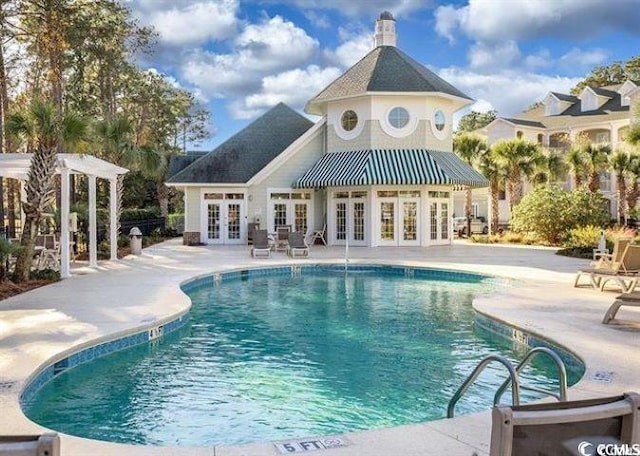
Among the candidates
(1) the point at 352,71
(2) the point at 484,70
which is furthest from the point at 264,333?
(2) the point at 484,70

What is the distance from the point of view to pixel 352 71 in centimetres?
2875

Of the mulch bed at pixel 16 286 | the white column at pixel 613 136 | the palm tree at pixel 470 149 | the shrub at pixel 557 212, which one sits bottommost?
the mulch bed at pixel 16 286

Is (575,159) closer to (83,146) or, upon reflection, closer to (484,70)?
(484,70)

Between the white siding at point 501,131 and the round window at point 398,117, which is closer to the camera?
the round window at point 398,117

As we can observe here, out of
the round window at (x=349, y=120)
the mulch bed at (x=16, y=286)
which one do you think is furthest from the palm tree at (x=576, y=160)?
the mulch bed at (x=16, y=286)

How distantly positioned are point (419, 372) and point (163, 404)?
11.2ft

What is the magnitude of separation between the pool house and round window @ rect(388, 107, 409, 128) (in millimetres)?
46

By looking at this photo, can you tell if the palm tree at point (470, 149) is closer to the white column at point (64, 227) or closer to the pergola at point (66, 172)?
the pergola at point (66, 172)

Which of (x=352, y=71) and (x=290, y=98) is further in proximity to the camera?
(x=290, y=98)

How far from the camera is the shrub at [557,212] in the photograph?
2634cm

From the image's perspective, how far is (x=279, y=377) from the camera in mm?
7719

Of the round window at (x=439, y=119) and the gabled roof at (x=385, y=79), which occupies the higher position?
the gabled roof at (x=385, y=79)

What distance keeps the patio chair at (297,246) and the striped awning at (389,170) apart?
4.23 meters

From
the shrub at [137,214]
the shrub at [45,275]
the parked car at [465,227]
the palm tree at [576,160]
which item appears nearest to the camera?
the shrub at [45,275]
